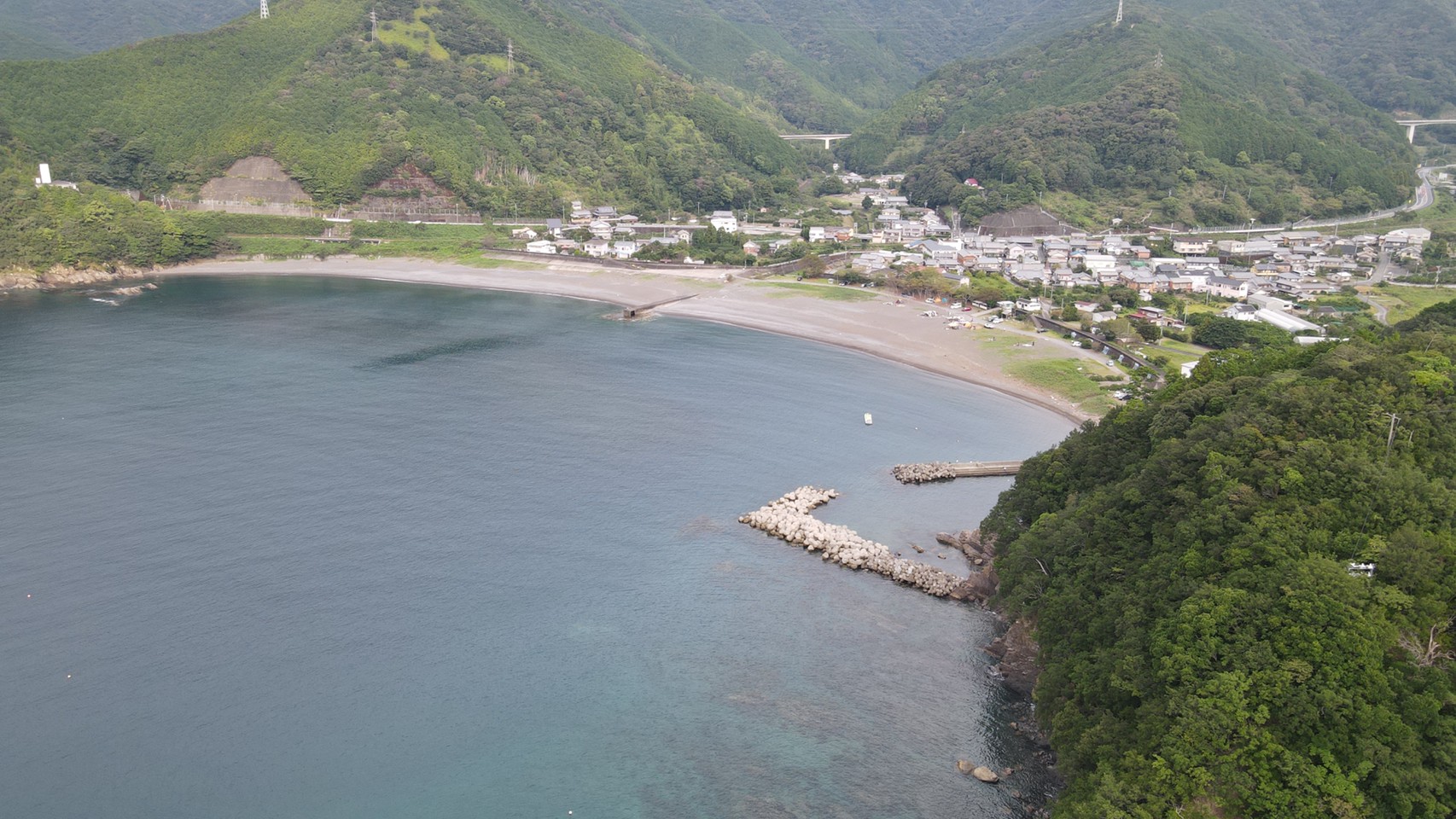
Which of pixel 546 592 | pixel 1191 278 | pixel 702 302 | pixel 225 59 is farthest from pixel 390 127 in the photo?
pixel 546 592

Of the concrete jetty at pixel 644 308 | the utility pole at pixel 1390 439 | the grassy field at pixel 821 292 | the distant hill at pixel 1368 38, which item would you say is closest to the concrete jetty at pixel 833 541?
the utility pole at pixel 1390 439

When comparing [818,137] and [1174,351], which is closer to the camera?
[1174,351]

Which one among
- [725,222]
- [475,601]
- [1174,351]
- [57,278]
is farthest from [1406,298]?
[57,278]

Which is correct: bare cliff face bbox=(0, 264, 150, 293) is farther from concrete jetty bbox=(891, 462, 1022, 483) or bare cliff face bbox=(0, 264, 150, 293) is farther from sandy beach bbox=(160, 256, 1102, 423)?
concrete jetty bbox=(891, 462, 1022, 483)

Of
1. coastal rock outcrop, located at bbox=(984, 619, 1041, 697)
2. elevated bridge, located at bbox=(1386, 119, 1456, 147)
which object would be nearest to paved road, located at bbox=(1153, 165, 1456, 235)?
elevated bridge, located at bbox=(1386, 119, 1456, 147)

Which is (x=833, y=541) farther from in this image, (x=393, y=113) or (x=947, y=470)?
(x=393, y=113)
